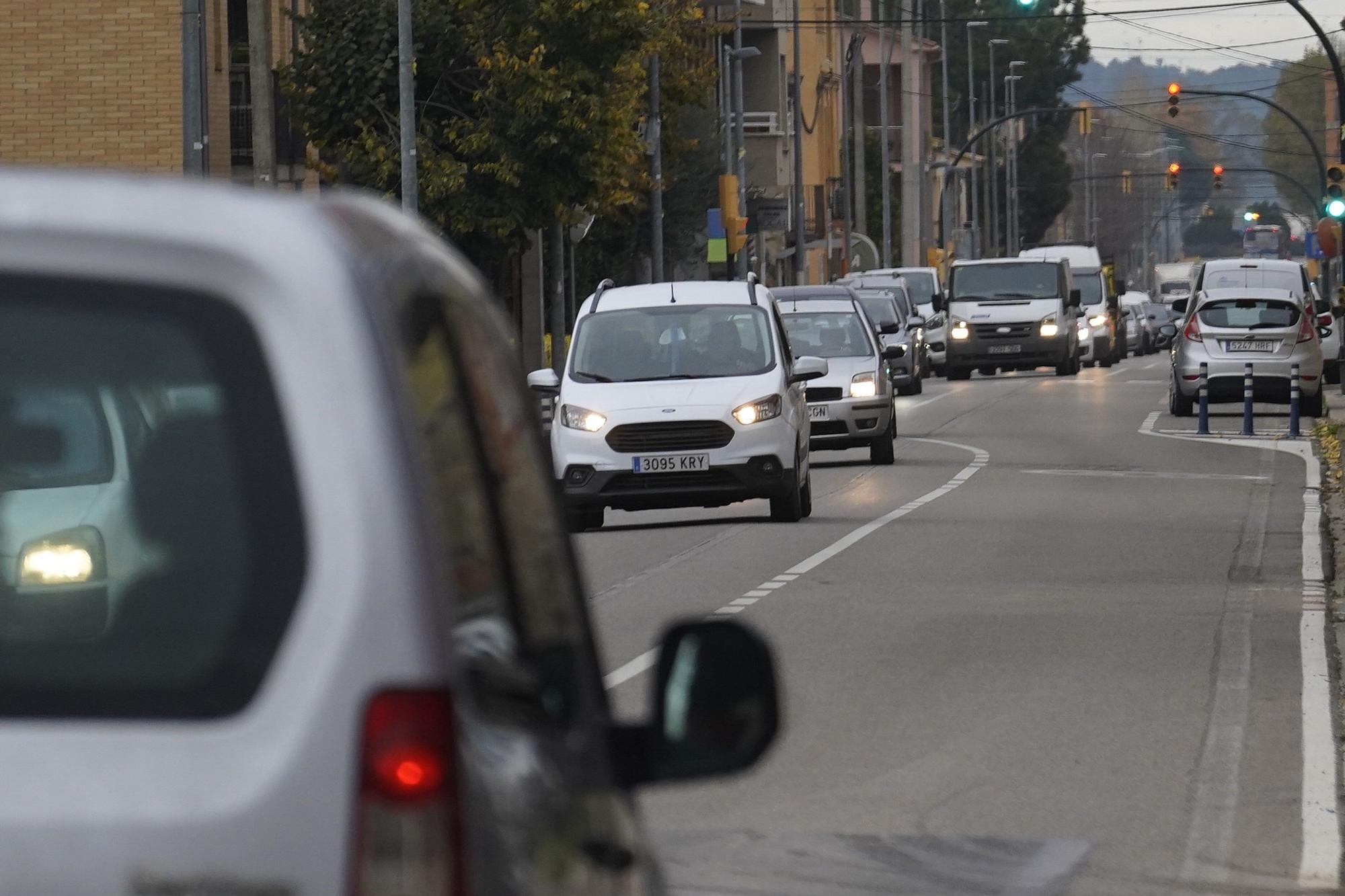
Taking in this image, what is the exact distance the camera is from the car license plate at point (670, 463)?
19.3 meters

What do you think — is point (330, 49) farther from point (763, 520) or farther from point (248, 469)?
point (248, 469)

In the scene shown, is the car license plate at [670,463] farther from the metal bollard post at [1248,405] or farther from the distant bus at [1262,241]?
the distant bus at [1262,241]

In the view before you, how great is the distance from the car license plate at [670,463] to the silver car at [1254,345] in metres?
16.9

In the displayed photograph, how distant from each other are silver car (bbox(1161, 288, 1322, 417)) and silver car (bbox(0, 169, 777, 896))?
3298 centimetres

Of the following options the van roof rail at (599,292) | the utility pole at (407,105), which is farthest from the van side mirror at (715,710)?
the utility pole at (407,105)

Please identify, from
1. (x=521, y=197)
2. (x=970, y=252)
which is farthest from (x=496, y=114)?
(x=970, y=252)

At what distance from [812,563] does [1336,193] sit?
26422 millimetres

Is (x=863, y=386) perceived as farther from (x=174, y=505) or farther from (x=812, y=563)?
(x=174, y=505)

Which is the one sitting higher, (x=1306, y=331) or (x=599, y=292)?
(x=599, y=292)

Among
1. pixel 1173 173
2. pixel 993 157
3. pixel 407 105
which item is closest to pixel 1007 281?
pixel 407 105

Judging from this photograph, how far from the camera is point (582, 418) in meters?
19.5

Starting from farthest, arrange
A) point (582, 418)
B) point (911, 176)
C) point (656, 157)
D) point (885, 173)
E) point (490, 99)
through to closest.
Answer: point (885, 173), point (911, 176), point (656, 157), point (490, 99), point (582, 418)

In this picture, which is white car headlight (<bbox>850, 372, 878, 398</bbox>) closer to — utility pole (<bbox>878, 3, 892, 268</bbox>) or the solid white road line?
the solid white road line

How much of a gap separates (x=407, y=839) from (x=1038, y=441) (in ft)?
96.7
